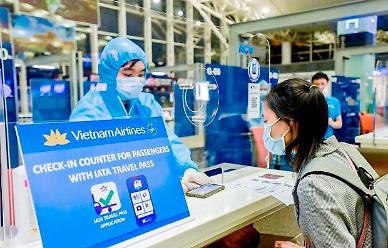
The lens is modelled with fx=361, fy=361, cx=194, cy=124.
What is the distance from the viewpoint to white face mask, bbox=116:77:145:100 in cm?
198

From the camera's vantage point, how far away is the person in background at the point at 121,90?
188 centimetres

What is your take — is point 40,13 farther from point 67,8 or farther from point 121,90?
point 121,90

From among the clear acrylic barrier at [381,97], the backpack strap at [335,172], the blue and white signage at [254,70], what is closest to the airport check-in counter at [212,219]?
the backpack strap at [335,172]

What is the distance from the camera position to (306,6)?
9578mm

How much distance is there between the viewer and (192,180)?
1940 mm

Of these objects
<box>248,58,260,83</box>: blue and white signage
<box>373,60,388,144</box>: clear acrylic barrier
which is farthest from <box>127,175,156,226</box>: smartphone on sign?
<box>373,60,388,144</box>: clear acrylic barrier

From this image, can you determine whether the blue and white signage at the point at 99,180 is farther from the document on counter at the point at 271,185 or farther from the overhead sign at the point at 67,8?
the overhead sign at the point at 67,8

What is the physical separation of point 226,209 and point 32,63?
165cm

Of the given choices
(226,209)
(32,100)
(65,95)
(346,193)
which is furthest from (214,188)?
(32,100)

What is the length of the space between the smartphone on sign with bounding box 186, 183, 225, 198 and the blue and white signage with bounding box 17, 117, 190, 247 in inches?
12.4

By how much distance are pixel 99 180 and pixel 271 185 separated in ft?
3.70

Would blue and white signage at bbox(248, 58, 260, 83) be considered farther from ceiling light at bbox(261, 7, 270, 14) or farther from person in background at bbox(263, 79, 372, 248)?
ceiling light at bbox(261, 7, 270, 14)

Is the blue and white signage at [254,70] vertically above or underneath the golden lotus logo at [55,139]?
above

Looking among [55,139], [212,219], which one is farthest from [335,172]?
[55,139]
